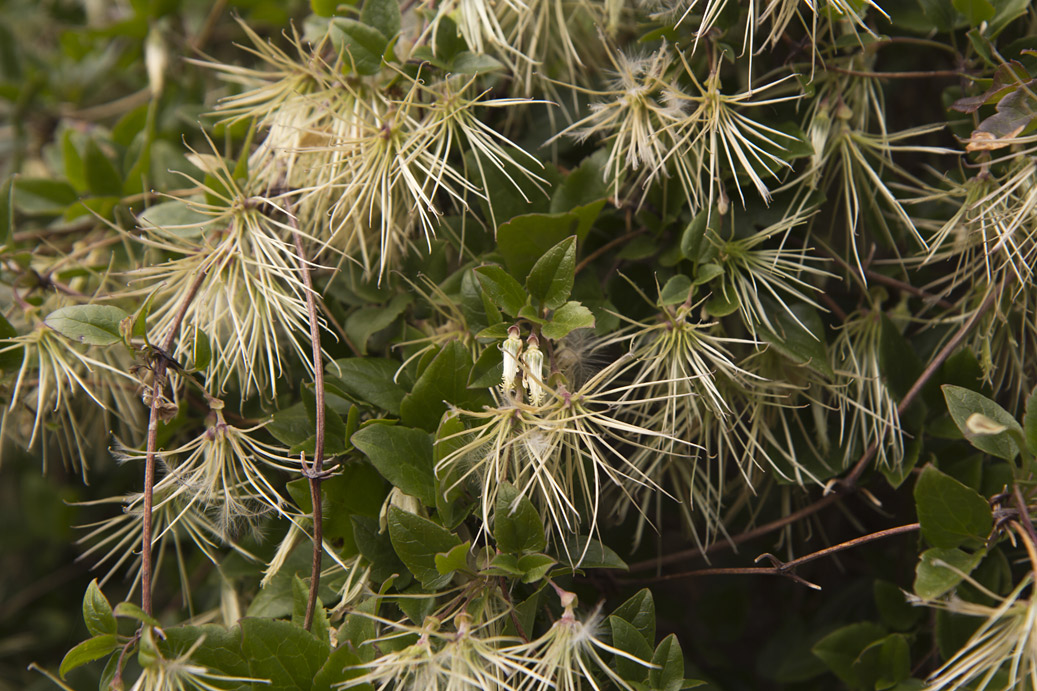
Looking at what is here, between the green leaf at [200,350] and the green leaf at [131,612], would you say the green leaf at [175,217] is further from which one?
the green leaf at [131,612]

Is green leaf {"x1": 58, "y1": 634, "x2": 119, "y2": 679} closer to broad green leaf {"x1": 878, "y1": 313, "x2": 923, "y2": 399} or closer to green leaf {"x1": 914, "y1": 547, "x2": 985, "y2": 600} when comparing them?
green leaf {"x1": 914, "y1": 547, "x2": 985, "y2": 600}

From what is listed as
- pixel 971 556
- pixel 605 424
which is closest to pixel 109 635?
pixel 605 424

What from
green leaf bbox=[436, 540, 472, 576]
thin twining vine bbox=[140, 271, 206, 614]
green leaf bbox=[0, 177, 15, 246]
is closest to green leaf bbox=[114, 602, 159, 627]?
thin twining vine bbox=[140, 271, 206, 614]

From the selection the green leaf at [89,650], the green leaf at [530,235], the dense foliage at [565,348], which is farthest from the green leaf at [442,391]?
the green leaf at [89,650]

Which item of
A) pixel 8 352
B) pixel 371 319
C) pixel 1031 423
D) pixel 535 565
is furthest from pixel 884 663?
pixel 8 352

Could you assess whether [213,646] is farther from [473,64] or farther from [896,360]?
[896,360]

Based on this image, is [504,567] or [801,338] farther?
[801,338]

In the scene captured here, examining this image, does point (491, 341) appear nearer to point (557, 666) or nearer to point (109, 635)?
point (557, 666)
